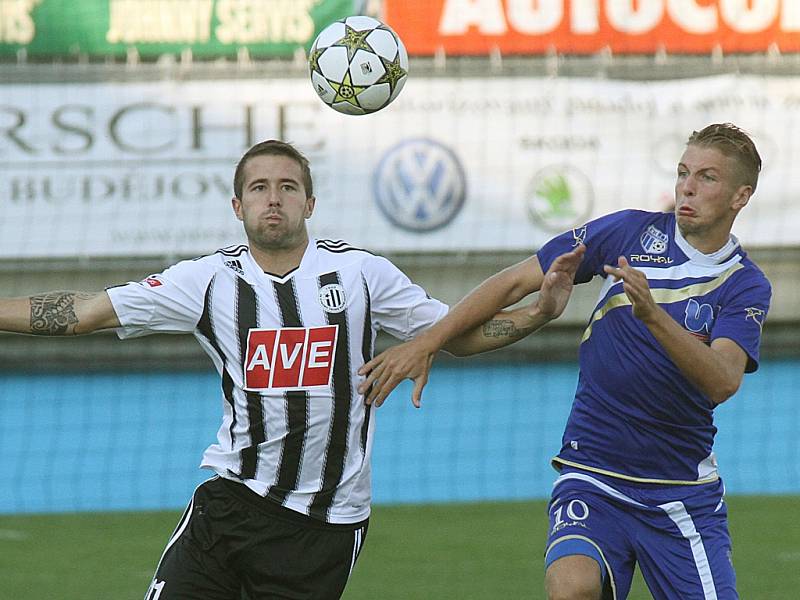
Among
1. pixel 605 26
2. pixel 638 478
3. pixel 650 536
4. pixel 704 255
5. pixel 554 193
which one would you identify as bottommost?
pixel 554 193

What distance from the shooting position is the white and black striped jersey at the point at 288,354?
4.95 meters

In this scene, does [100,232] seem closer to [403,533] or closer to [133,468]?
[133,468]

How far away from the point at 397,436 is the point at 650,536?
8.47 metres

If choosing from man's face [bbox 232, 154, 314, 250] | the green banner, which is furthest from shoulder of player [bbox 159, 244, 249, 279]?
the green banner

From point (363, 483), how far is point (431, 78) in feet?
37.5

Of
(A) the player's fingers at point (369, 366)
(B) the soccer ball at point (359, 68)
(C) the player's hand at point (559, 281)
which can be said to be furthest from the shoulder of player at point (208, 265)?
(B) the soccer ball at point (359, 68)

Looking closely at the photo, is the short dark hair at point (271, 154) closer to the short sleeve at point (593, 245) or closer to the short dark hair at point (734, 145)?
the short sleeve at point (593, 245)

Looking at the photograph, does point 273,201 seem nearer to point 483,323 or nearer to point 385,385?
point 385,385

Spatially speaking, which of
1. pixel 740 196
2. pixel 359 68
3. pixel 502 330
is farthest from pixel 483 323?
pixel 359 68

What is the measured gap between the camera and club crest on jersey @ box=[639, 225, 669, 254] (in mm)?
5047

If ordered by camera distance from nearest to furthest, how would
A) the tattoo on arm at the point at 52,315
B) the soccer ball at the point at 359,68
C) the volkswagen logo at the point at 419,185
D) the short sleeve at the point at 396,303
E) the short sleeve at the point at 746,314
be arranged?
the short sleeve at the point at 746,314, the tattoo on arm at the point at 52,315, the short sleeve at the point at 396,303, the soccer ball at the point at 359,68, the volkswagen logo at the point at 419,185

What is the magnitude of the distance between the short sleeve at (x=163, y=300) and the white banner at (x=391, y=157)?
34.8 feet

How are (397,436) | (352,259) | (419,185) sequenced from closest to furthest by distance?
1. (352,259)
2. (397,436)
3. (419,185)

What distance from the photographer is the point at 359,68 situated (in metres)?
6.15
